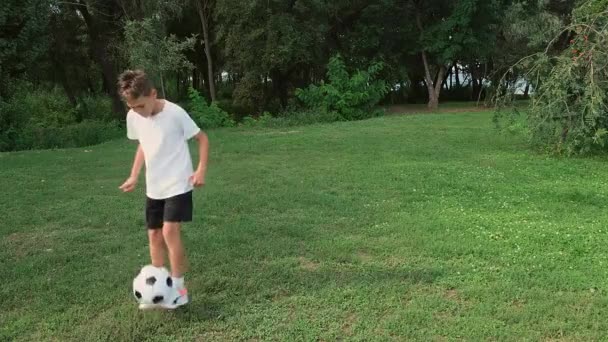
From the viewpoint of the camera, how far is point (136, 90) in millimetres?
3529

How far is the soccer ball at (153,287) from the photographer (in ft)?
12.2

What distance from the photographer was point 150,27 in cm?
1898

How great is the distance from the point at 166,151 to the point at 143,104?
1.12 ft

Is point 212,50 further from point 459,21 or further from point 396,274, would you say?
point 396,274

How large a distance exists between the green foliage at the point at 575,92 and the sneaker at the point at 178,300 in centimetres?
769

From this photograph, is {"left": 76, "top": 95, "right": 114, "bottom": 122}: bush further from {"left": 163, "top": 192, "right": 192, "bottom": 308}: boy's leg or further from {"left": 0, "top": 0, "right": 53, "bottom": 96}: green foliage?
{"left": 163, "top": 192, "right": 192, "bottom": 308}: boy's leg

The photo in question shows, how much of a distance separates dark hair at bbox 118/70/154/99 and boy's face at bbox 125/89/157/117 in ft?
0.09

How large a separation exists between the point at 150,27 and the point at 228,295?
1647 cm

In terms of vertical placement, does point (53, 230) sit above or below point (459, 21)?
below

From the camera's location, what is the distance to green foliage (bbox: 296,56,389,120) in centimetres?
2169

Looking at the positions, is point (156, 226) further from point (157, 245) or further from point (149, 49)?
point (149, 49)

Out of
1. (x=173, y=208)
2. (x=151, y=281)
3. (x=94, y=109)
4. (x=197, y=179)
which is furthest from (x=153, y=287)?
(x=94, y=109)

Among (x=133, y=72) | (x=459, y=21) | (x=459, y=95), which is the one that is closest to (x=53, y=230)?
(x=133, y=72)

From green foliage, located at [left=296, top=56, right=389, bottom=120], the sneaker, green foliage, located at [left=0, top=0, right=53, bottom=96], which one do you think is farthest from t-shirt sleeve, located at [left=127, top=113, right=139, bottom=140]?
green foliage, located at [left=296, top=56, right=389, bottom=120]
